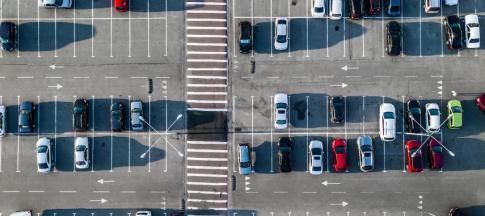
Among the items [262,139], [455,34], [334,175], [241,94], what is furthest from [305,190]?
[455,34]

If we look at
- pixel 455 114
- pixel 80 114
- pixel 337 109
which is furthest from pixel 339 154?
pixel 80 114

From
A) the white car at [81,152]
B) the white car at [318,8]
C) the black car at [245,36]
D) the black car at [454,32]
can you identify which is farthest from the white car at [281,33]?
the white car at [81,152]

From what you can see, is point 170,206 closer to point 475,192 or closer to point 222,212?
point 222,212

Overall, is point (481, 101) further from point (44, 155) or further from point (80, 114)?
point (44, 155)

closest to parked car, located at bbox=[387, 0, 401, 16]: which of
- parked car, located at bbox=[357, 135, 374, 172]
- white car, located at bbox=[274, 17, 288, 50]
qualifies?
white car, located at bbox=[274, 17, 288, 50]

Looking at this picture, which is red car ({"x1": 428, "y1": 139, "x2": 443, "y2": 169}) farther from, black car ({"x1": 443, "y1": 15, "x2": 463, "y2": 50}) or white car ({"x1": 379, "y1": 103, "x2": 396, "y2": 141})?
black car ({"x1": 443, "y1": 15, "x2": 463, "y2": 50})

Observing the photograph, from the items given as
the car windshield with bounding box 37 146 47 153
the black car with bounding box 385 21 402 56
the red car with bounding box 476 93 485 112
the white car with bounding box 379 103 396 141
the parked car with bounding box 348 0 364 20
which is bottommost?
the car windshield with bounding box 37 146 47 153
